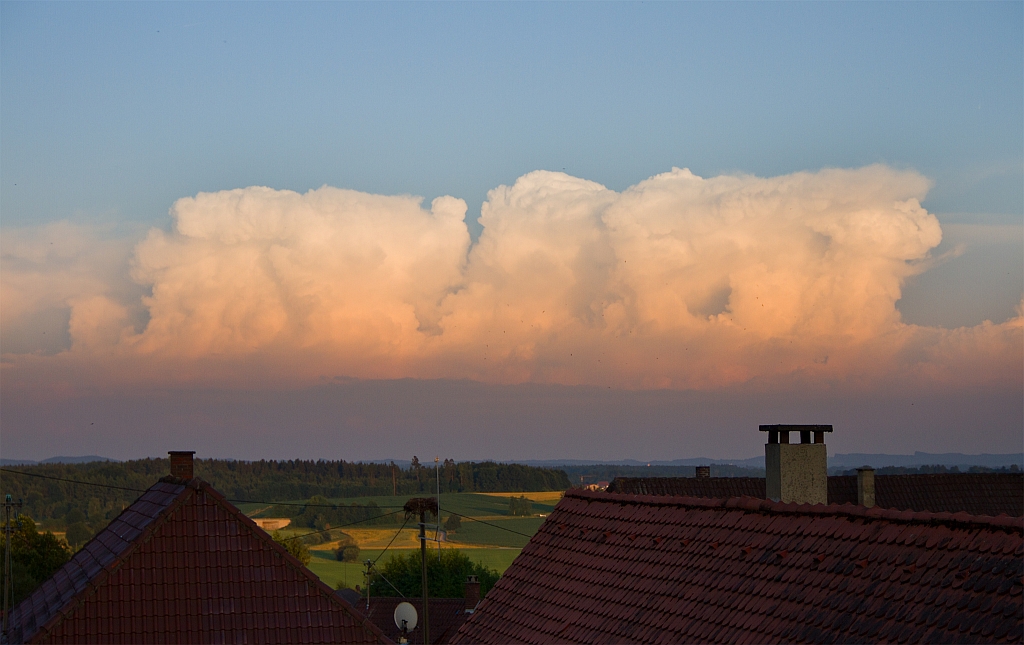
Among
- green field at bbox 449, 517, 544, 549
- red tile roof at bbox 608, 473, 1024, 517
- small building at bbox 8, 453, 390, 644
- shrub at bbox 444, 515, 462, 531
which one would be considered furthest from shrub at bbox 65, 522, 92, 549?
small building at bbox 8, 453, 390, 644

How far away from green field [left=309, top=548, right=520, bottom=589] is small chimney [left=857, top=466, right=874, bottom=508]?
9274 cm

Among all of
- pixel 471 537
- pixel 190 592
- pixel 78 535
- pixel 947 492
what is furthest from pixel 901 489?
pixel 471 537

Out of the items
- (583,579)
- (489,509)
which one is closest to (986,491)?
(583,579)

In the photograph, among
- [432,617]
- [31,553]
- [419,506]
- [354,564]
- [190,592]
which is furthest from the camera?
[354,564]

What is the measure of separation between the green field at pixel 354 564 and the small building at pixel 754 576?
347ft

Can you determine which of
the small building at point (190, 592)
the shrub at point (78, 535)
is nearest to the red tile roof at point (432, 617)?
the small building at point (190, 592)

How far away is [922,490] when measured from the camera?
1372 inches

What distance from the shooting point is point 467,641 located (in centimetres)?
1644

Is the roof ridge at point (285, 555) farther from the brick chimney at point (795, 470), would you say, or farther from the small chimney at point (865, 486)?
the small chimney at point (865, 486)

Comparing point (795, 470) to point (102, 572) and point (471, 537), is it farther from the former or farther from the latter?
point (471, 537)

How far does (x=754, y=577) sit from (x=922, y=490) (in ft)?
78.4

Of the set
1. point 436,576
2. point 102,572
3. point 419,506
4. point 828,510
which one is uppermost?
point 828,510

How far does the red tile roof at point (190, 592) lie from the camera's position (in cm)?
1761

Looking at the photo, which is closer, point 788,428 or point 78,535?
point 788,428
